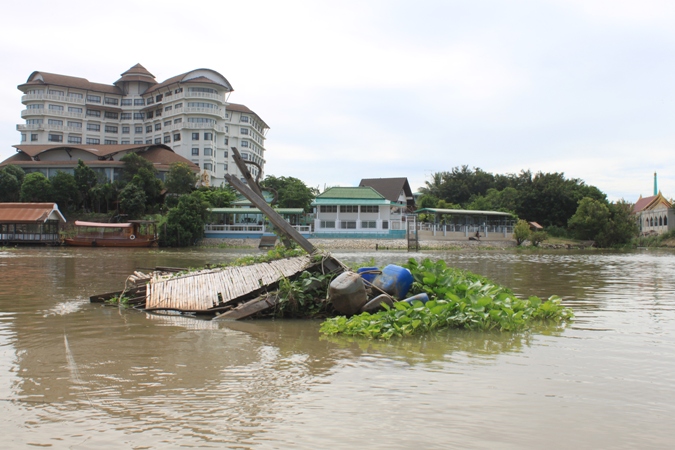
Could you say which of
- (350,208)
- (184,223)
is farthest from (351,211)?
(184,223)

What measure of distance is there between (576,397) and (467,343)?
2203 millimetres

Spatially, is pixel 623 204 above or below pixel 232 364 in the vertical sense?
above

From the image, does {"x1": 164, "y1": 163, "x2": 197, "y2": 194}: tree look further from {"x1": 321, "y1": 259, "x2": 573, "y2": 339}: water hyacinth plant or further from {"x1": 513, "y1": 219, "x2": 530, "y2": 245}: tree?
{"x1": 321, "y1": 259, "x2": 573, "y2": 339}: water hyacinth plant

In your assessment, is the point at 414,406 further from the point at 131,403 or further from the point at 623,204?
the point at 623,204

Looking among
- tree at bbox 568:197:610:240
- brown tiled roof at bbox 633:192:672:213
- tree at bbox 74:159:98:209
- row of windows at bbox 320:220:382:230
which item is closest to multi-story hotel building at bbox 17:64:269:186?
tree at bbox 74:159:98:209

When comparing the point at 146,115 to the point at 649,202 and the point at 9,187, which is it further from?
the point at 649,202

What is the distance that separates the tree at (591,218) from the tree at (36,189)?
164ft

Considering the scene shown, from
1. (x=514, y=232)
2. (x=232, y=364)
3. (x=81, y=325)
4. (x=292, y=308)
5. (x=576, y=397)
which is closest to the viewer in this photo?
(x=576, y=397)

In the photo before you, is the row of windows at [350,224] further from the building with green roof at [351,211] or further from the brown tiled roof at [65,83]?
the brown tiled roof at [65,83]

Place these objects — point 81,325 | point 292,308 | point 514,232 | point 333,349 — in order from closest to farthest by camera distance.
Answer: point 333,349
point 81,325
point 292,308
point 514,232

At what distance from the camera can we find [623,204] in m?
51.8

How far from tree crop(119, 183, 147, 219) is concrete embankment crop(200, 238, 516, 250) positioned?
24.9 feet

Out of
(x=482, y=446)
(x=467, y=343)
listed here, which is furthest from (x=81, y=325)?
(x=482, y=446)

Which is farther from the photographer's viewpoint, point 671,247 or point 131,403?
point 671,247
